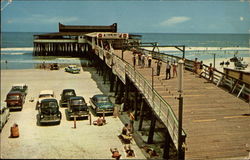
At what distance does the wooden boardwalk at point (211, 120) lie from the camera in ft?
37.9

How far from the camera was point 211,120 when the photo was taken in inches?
541

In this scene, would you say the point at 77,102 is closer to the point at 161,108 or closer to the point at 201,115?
the point at 161,108

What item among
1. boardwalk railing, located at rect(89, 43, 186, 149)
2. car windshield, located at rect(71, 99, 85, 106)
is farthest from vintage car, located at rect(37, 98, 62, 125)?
boardwalk railing, located at rect(89, 43, 186, 149)

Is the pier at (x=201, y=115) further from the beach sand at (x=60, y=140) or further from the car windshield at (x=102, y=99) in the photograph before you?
the beach sand at (x=60, y=140)

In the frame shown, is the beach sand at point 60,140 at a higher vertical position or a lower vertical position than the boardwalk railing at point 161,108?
lower

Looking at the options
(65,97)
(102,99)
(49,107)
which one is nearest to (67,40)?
(65,97)

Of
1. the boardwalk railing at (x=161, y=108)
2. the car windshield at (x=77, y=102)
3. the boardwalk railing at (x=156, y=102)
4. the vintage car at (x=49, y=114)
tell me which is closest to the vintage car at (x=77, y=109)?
the car windshield at (x=77, y=102)

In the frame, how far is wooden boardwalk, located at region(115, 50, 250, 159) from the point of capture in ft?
37.9

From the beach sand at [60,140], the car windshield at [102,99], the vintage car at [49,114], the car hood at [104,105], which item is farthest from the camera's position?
the car windshield at [102,99]

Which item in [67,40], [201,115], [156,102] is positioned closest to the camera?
[201,115]

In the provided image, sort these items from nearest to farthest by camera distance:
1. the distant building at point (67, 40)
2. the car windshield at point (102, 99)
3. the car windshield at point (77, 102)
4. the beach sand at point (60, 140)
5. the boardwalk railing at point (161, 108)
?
the boardwalk railing at point (161, 108) → the beach sand at point (60, 140) → the car windshield at point (77, 102) → the car windshield at point (102, 99) → the distant building at point (67, 40)

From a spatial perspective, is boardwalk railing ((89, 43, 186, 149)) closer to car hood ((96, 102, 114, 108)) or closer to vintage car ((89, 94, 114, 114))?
vintage car ((89, 94, 114, 114))

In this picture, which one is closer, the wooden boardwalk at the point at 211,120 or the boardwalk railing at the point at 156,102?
the wooden boardwalk at the point at 211,120

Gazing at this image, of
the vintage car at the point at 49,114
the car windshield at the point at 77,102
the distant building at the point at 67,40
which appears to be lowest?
the vintage car at the point at 49,114
